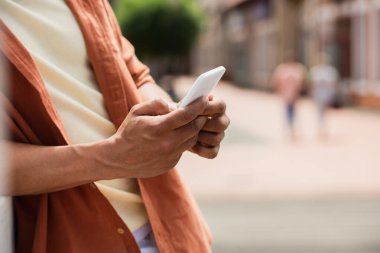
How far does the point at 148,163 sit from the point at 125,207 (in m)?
Answer: 0.22

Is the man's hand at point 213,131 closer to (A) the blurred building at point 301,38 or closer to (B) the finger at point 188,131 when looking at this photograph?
(B) the finger at point 188,131

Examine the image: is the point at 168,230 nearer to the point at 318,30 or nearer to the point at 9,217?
the point at 9,217

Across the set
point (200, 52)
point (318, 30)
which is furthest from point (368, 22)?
point (200, 52)

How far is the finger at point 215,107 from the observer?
1.34m

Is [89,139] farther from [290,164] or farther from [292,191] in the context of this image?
[290,164]

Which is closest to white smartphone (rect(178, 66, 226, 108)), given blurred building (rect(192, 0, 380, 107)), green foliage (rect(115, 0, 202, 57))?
blurred building (rect(192, 0, 380, 107))

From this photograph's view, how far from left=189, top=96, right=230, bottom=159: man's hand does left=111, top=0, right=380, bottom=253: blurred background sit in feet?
17.7

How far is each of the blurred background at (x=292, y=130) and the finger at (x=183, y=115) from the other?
5527 mm

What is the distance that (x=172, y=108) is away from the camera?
4.42ft

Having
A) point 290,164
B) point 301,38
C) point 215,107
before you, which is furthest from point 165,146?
point 301,38

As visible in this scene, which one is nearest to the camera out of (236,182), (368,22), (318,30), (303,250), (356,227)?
(303,250)

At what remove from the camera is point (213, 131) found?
4.56ft

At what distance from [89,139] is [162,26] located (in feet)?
123

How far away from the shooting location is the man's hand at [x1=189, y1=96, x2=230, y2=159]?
1.37 metres
